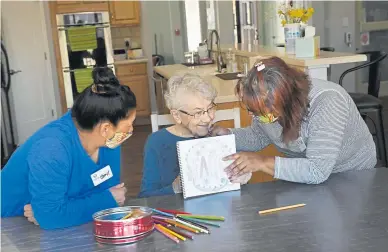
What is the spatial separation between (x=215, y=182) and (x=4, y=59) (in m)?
4.29

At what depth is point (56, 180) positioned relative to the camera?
151 centimetres

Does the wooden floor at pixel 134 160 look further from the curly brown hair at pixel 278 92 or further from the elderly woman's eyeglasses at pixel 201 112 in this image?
the curly brown hair at pixel 278 92

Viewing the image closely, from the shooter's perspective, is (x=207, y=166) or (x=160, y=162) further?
(x=160, y=162)

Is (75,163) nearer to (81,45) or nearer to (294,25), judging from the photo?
(294,25)

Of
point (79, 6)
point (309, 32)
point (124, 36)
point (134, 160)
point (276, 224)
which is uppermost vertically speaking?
point (79, 6)

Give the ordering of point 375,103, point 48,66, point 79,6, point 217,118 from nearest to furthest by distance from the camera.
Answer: point 217,118 → point 375,103 → point 48,66 → point 79,6

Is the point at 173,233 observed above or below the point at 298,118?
below

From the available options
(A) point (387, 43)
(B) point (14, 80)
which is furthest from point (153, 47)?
(A) point (387, 43)

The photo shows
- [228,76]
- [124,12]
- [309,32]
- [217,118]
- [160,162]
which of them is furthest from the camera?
[124,12]

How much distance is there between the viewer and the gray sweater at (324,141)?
5.78 ft

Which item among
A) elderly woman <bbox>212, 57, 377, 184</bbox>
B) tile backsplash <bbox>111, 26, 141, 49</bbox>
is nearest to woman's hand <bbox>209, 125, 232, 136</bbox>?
elderly woman <bbox>212, 57, 377, 184</bbox>

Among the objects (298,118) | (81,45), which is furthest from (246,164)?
(81,45)

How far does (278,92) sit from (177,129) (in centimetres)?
60

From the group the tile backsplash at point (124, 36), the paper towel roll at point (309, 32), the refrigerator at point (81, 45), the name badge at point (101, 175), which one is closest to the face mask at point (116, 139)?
the name badge at point (101, 175)
